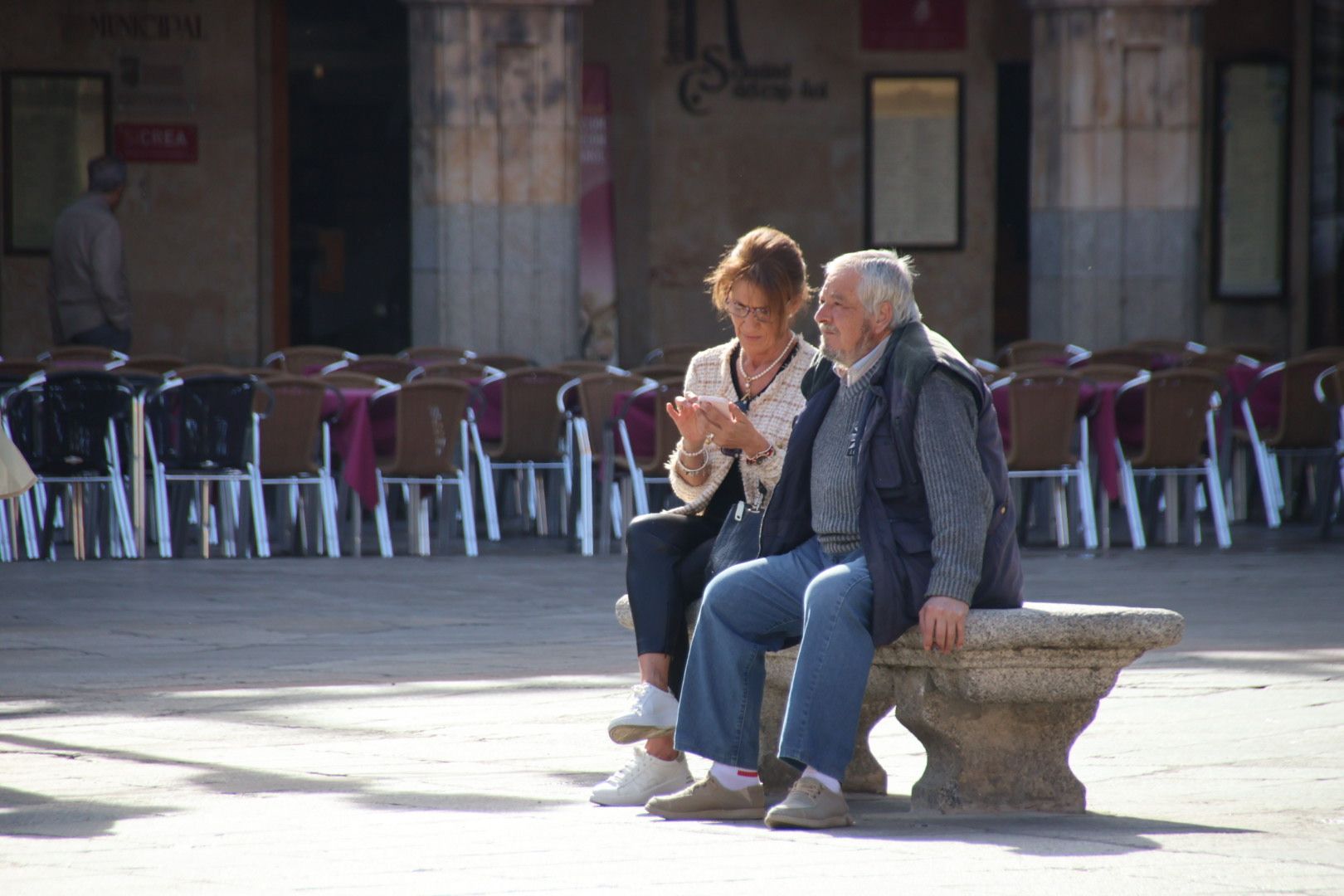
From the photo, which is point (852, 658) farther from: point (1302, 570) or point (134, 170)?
point (134, 170)

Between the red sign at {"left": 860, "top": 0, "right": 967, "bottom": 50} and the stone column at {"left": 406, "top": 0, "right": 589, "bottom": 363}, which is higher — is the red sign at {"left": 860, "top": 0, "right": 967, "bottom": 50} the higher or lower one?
the higher one

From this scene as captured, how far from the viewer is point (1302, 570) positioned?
34.7 feet

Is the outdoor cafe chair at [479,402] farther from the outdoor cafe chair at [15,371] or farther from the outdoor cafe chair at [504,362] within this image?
the outdoor cafe chair at [15,371]

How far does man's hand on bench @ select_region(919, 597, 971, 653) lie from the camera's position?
490 cm

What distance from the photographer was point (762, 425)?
18.5ft

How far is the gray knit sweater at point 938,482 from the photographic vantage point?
4961mm

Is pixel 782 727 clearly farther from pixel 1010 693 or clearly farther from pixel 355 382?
pixel 355 382

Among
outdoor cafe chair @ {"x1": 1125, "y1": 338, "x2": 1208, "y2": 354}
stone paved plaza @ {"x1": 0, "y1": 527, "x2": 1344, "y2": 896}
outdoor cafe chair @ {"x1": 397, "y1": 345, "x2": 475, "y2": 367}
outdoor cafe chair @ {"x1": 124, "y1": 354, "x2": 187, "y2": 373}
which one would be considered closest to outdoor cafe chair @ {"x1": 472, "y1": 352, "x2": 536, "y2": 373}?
outdoor cafe chair @ {"x1": 397, "y1": 345, "x2": 475, "y2": 367}

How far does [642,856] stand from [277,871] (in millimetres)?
748

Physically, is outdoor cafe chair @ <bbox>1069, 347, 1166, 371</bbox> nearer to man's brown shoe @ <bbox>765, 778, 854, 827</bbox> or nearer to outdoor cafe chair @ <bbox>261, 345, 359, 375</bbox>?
outdoor cafe chair @ <bbox>261, 345, 359, 375</bbox>

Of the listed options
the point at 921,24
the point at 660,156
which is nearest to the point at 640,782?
the point at 660,156

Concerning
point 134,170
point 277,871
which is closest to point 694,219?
point 134,170

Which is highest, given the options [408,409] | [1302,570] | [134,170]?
[134,170]

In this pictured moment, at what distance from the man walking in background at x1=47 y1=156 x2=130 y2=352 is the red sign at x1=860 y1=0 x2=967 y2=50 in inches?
326
